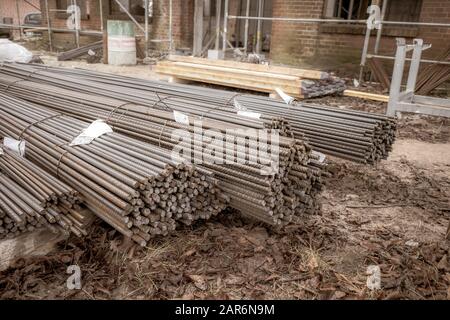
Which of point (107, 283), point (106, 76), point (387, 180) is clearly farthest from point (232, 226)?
point (106, 76)

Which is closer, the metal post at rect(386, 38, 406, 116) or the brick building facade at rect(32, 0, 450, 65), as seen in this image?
the metal post at rect(386, 38, 406, 116)

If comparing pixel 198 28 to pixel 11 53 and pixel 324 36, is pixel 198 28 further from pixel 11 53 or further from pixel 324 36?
pixel 11 53

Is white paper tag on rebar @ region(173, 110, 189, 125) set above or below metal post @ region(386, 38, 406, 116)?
below

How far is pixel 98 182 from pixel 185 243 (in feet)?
2.55

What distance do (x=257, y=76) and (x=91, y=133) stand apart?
4.04m

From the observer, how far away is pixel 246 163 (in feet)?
9.50

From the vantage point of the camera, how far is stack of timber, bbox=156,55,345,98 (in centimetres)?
661

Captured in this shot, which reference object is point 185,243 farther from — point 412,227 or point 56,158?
point 412,227

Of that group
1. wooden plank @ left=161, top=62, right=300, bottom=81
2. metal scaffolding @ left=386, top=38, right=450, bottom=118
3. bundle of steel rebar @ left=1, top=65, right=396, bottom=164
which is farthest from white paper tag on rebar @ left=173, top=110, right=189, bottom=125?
wooden plank @ left=161, top=62, right=300, bottom=81

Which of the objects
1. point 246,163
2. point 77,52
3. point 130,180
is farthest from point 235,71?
point 77,52

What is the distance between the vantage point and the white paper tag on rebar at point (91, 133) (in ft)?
10.9

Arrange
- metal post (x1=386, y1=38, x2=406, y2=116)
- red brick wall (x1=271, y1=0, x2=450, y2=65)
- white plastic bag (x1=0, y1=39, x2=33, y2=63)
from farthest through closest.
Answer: white plastic bag (x1=0, y1=39, x2=33, y2=63) → red brick wall (x1=271, y1=0, x2=450, y2=65) → metal post (x1=386, y1=38, x2=406, y2=116)

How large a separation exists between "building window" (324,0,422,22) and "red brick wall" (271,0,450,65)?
489 mm

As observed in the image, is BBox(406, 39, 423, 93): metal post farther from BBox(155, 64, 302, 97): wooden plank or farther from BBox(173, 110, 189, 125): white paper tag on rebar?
BBox(173, 110, 189, 125): white paper tag on rebar
